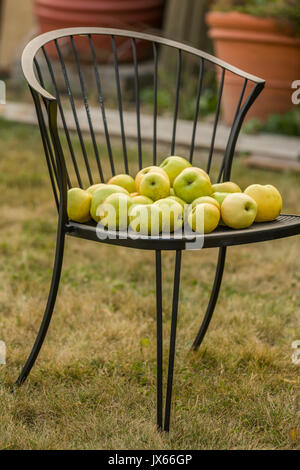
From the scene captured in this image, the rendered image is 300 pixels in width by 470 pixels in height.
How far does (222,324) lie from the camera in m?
2.35

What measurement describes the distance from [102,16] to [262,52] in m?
1.59

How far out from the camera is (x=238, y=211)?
1583 mm

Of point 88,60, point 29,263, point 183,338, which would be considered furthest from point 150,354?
point 88,60

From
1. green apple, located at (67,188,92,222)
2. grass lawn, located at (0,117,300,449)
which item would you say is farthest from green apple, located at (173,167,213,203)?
grass lawn, located at (0,117,300,449)

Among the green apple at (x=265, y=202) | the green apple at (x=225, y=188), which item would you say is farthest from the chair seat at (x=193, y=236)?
the green apple at (x=225, y=188)

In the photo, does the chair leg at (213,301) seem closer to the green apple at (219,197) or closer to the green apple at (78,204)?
the green apple at (219,197)

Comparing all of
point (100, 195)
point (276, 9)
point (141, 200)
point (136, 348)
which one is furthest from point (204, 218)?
point (276, 9)

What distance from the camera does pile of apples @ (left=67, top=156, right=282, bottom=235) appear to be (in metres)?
1.53

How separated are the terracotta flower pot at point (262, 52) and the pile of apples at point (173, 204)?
3101 mm

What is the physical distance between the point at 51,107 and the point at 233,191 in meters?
0.57

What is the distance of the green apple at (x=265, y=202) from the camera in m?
1.67

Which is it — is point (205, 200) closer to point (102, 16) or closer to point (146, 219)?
point (146, 219)

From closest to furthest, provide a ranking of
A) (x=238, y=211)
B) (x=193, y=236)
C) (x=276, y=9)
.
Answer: (x=193, y=236), (x=238, y=211), (x=276, y=9)

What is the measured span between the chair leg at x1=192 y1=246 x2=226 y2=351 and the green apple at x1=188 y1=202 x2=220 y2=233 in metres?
→ 0.45
